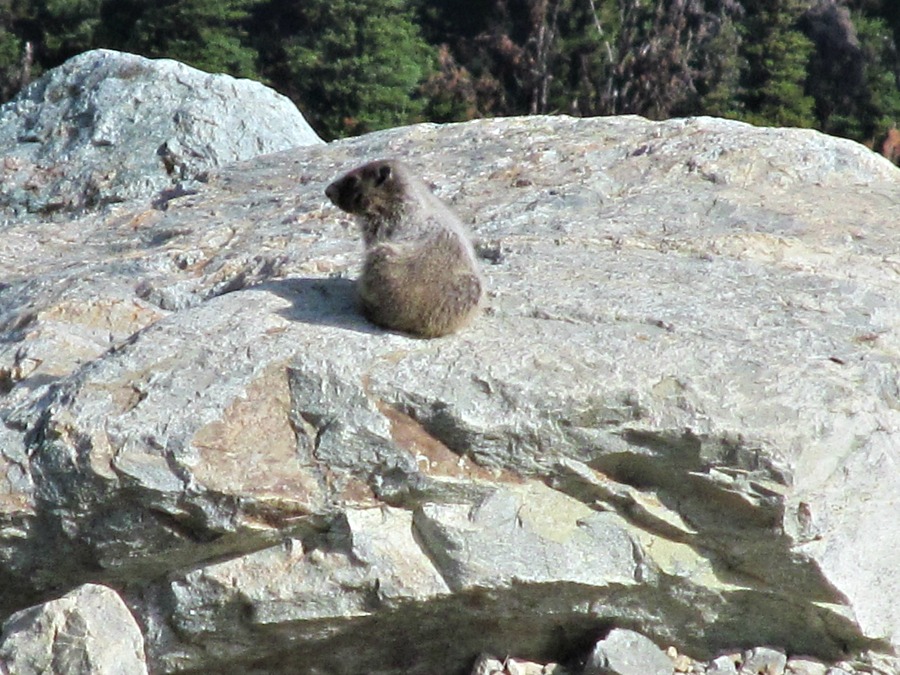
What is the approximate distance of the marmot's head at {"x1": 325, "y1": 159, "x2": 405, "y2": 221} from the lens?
26.2ft

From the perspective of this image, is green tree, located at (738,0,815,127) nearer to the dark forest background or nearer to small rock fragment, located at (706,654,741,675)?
the dark forest background

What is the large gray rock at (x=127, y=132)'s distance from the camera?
489 inches

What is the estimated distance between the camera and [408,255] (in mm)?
7434

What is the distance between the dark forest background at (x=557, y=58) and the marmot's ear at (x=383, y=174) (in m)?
15.6

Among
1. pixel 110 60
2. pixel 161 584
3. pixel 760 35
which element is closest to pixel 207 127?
pixel 110 60

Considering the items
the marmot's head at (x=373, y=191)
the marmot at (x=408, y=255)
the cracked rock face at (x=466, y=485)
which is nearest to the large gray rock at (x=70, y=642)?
the cracked rock face at (x=466, y=485)

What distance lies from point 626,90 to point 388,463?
58.5ft

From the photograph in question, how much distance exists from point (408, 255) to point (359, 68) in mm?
17073

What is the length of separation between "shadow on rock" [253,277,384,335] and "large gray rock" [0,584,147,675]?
1852 millimetres

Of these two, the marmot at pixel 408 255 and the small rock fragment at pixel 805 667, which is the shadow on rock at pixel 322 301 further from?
the small rock fragment at pixel 805 667

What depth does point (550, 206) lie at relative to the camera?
29.5 feet

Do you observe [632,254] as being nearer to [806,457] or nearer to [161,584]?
[806,457]

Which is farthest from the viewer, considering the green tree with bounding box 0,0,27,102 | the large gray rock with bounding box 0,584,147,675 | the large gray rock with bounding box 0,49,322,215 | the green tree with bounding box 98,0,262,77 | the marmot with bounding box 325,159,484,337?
the green tree with bounding box 0,0,27,102

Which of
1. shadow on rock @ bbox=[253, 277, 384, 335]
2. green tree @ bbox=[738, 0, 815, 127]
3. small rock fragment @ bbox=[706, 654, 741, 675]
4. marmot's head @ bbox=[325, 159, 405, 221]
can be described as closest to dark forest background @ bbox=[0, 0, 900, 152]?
green tree @ bbox=[738, 0, 815, 127]
